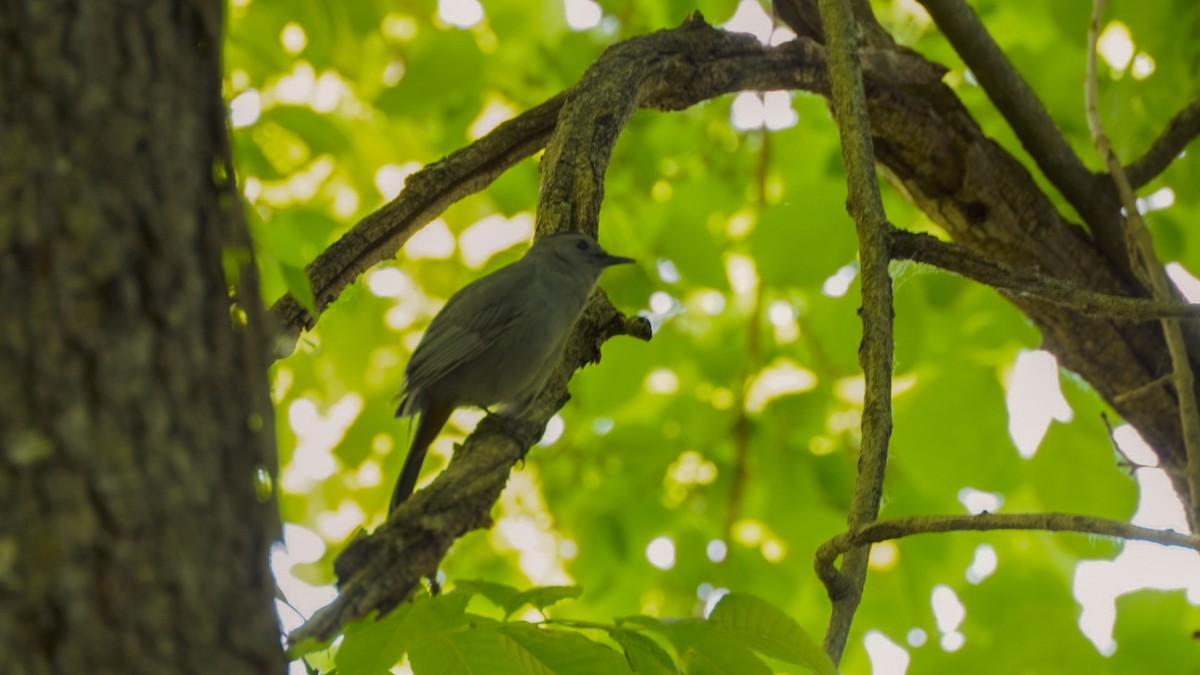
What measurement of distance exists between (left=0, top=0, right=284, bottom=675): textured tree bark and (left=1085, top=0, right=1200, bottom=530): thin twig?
2.65 metres

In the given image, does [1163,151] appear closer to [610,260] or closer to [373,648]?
[610,260]

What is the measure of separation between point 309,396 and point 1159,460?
11.2 ft

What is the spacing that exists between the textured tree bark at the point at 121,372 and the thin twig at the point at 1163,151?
3.26m

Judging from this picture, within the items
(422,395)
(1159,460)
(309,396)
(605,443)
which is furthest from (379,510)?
(1159,460)

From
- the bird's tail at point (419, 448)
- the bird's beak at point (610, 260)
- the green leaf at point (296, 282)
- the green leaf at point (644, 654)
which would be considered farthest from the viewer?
the bird's beak at point (610, 260)

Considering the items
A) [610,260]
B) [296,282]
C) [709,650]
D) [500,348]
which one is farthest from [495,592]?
[610,260]

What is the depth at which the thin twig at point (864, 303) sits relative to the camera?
204cm

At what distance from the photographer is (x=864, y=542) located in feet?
6.56

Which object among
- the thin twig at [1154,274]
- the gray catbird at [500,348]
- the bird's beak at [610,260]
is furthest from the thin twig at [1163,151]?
the gray catbird at [500,348]

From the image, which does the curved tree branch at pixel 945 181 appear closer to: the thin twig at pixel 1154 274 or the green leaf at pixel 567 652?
the thin twig at pixel 1154 274

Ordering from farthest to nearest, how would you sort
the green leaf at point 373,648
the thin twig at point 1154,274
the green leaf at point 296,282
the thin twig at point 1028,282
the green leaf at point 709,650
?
1. the thin twig at point 1154,274
2. the thin twig at point 1028,282
3. the green leaf at point 709,650
4. the green leaf at point 373,648
5. the green leaf at point 296,282

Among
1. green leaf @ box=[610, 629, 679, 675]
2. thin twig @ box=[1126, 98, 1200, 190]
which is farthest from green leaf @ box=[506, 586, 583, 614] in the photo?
thin twig @ box=[1126, 98, 1200, 190]

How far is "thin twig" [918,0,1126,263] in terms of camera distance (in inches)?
138

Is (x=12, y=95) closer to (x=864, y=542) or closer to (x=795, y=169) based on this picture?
(x=864, y=542)
